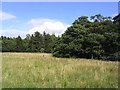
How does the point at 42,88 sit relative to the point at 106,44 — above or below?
below

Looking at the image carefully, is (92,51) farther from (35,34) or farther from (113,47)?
(35,34)

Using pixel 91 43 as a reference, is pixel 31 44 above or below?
above

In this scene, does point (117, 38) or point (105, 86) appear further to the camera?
point (117, 38)

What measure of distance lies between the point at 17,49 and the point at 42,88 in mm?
55869

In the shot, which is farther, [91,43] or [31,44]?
[31,44]

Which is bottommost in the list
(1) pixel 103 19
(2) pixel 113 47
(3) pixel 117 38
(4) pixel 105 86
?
(4) pixel 105 86

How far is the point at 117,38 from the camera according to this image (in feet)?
58.2

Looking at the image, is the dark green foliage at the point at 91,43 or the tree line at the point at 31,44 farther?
the tree line at the point at 31,44

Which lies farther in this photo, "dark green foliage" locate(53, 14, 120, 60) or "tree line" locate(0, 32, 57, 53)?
"tree line" locate(0, 32, 57, 53)

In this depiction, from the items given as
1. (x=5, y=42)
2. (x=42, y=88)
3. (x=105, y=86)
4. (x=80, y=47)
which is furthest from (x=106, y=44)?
(x=5, y=42)

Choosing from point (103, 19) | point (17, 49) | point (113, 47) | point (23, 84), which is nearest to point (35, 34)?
point (17, 49)

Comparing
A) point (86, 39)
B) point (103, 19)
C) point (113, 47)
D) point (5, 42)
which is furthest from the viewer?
point (5, 42)

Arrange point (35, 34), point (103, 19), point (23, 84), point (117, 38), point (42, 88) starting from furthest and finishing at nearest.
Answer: point (35, 34) < point (103, 19) < point (117, 38) < point (23, 84) < point (42, 88)

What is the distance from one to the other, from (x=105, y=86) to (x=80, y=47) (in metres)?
16.6
